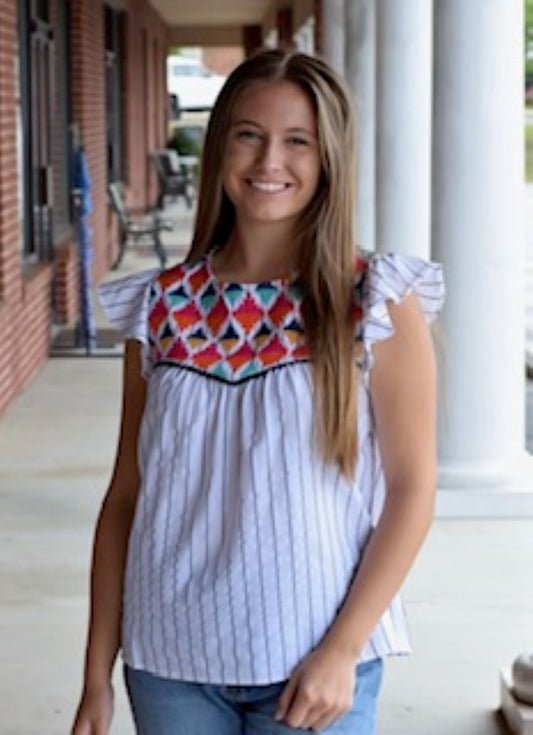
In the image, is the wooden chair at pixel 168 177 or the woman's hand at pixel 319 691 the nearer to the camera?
the woman's hand at pixel 319 691

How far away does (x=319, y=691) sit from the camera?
2.27 m

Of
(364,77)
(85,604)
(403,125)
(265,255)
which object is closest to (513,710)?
(85,604)

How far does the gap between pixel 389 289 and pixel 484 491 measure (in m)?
5.60

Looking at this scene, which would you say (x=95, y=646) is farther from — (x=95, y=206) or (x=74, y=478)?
(x=95, y=206)

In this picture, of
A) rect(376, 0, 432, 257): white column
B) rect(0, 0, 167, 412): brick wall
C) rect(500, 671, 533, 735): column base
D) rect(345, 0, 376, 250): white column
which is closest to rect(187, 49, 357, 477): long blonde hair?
rect(500, 671, 533, 735): column base

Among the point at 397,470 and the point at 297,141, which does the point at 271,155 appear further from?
the point at 397,470

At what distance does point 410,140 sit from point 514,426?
12.4 ft

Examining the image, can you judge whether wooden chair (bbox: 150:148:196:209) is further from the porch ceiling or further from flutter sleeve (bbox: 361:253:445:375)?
flutter sleeve (bbox: 361:253:445:375)

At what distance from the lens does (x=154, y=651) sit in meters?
2.38

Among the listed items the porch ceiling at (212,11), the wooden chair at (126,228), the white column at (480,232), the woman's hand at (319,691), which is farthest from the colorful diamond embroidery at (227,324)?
the porch ceiling at (212,11)

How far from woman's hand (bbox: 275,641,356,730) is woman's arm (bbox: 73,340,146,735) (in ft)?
0.98

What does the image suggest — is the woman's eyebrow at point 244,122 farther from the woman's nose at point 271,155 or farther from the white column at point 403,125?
the white column at point 403,125

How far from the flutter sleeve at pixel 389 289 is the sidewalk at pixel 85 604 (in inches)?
110

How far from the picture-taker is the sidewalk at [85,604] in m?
5.28
